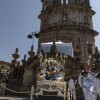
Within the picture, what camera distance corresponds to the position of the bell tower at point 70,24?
36.3m

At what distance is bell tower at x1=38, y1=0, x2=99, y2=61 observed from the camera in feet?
119

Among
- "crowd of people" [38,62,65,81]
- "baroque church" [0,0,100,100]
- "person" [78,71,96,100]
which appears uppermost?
"baroque church" [0,0,100,100]

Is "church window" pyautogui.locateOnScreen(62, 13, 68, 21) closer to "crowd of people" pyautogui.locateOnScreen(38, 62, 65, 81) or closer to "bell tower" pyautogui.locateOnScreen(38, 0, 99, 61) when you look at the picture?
"bell tower" pyautogui.locateOnScreen(38, 0, 99, 61)

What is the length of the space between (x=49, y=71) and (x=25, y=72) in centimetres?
680

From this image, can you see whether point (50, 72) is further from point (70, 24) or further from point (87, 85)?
point (70, 24)

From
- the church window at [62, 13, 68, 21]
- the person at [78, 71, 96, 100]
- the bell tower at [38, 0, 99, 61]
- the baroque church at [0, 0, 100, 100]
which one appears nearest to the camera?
the person at [78, 71, 96, 100]

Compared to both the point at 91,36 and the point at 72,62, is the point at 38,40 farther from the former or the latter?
the point at 72,62

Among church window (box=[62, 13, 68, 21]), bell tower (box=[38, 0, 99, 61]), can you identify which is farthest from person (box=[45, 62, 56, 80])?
church window (box=[62, 13, 68, 21])

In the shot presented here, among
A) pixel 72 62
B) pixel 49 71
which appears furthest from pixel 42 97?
pixel 72 62

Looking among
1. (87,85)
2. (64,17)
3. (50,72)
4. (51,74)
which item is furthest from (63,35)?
(87,85)

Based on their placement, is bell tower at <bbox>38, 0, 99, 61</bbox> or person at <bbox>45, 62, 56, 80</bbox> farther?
bell tower at <bbox>38, 0, 99, 61</bbox>

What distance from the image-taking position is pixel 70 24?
36969 millimetres

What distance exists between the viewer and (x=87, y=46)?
36.4 m

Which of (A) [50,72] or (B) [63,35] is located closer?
(A) [50,72]
